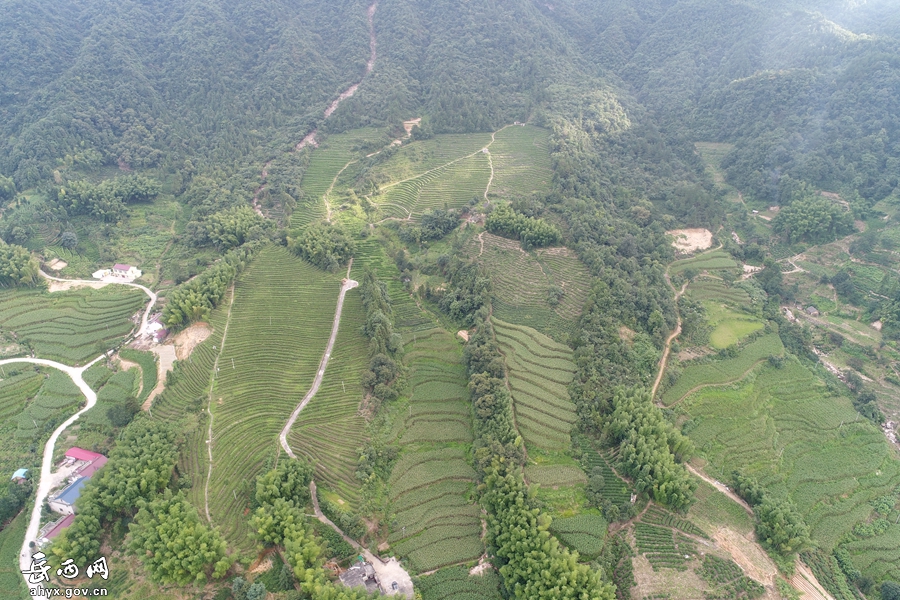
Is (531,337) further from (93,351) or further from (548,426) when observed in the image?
(93,351)

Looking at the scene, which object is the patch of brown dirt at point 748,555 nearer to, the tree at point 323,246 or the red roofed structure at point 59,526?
the red roofed structure at point 59,526

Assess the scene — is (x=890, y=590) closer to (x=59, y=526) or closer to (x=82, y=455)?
(x=59, y=526)

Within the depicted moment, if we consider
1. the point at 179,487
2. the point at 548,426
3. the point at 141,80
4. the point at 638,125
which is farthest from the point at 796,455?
the point at 141,80

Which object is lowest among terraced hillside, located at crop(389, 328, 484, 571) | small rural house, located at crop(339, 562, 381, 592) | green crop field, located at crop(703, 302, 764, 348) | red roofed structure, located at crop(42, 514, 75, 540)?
red roofed structure, located at crop(42, 514, 75, 540)

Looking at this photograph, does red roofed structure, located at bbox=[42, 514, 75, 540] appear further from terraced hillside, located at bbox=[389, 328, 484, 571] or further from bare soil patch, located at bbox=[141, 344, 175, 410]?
terraced hillside, located at bbox=[389, 328, 484, 571]

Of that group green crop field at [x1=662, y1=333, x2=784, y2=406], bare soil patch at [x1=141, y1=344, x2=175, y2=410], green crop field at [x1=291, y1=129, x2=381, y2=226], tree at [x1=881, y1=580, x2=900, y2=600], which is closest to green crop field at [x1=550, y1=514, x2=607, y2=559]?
green crop field at [x1=662, y1=333, x2=784, y2=406]

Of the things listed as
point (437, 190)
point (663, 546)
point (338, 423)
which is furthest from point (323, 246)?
point (663, 546)

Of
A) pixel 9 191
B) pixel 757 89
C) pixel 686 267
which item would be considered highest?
pixel 757 89
